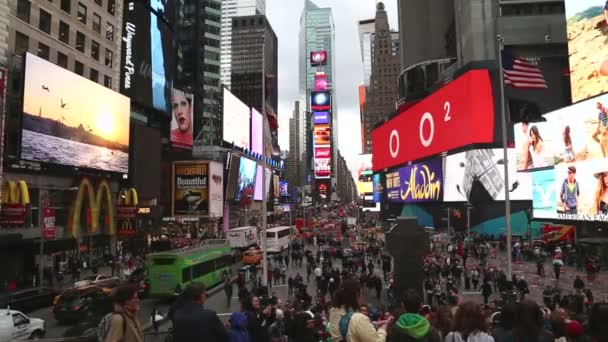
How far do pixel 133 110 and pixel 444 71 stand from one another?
2345 inches

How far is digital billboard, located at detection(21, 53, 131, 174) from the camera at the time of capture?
34.5m

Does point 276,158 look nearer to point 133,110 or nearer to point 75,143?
point 133,110

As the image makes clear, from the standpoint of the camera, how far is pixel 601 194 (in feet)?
123

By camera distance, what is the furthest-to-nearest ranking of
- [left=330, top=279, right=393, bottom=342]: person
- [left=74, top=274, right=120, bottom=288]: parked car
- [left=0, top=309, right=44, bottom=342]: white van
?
[left=74, top=274, right=120, bottom=288]: parked car → [left=0, top=309, right=44, bottom=342]: white van → [left=330, top=279, right=393, bottom=342]: person

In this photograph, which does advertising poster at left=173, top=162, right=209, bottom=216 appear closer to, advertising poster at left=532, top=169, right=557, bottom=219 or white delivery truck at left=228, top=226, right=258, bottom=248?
white delivery truck at left=228, top=226, right=258, bottom=248

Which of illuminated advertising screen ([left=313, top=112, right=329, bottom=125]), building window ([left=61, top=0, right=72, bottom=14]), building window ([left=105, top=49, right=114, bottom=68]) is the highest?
illuminated advertising screen ([left=313, top=112, right=329, bottom=125])

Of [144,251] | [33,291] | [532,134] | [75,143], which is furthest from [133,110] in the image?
[532,134]

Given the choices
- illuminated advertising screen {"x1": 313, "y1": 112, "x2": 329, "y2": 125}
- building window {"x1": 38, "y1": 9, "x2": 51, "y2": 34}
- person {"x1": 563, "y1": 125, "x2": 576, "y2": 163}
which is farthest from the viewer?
illuminated advertising screen {"x1": 313, "y1": 112, "x2": 329, "y2": 125}

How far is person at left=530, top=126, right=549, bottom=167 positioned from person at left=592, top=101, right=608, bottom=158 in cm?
1003

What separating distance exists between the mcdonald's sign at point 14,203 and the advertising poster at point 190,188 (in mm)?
36621

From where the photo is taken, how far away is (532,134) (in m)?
50.2

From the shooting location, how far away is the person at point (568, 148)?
137 feet

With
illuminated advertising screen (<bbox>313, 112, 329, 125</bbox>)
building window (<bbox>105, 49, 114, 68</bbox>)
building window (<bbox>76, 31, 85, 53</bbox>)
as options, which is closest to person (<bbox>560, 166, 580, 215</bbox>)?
building window (<bbox>76, 31, 85, 53</bbox>)

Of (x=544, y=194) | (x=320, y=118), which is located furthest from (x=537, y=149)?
(x=320, y=118)
